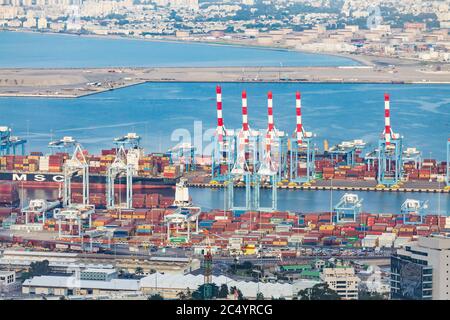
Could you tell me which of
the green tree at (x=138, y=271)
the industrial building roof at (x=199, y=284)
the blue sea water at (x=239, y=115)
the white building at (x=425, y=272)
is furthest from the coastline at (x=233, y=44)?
the white building at (x=425, y=272)

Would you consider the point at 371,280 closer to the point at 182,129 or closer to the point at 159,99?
the point at 182,129

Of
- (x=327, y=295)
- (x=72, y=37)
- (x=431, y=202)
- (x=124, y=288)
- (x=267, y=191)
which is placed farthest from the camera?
(x=72, y=37)

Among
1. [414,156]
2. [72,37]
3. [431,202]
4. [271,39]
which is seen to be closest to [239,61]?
[271,39]

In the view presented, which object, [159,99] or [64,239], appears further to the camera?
[159,99]

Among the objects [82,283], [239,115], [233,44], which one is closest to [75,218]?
[82,283]

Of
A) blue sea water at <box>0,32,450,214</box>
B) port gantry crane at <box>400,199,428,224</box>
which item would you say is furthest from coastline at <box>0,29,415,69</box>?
port gantry crane at <box>400,199,428,224</box>

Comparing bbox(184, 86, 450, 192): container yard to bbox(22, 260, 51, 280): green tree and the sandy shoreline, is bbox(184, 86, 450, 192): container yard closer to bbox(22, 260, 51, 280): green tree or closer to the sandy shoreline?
bbox(22, 260, 51, 280): green tree
